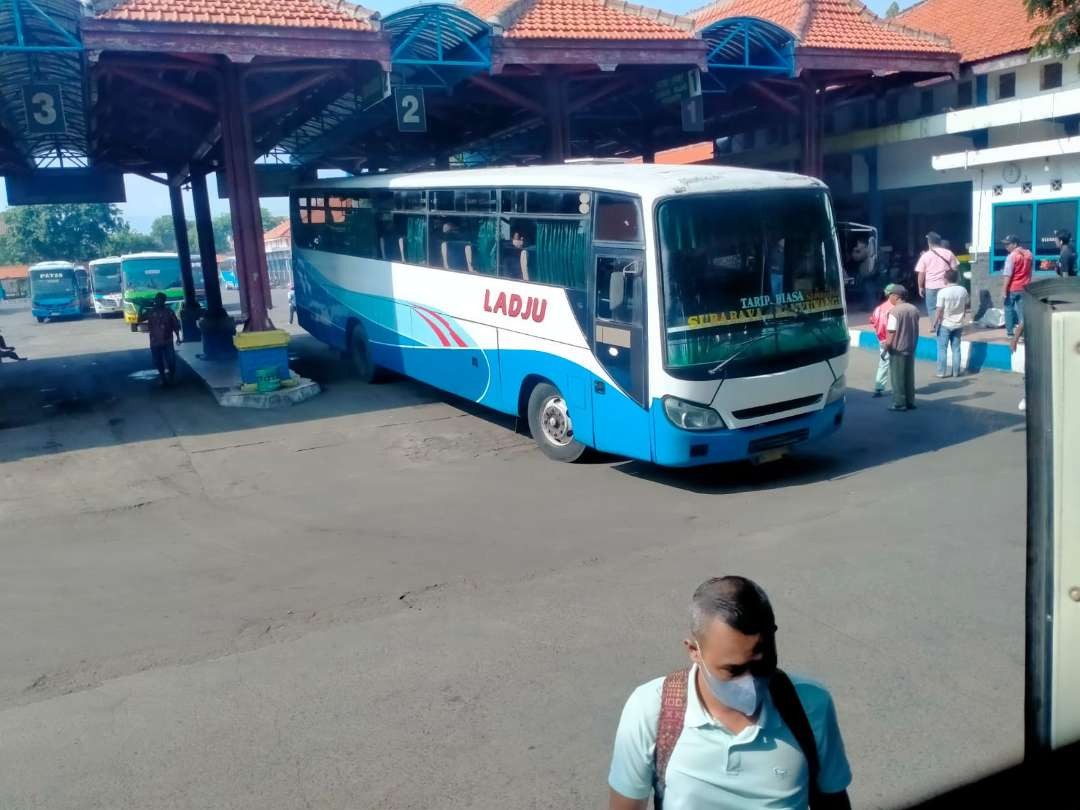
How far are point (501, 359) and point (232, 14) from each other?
247 inches

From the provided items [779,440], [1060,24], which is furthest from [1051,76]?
[779,440]

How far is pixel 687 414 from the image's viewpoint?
845 cm

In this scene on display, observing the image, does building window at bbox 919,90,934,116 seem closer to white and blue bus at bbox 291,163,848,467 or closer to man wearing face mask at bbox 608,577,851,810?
white and blue bus at bbox 291,163,848,467

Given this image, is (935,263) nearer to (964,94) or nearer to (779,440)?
(964,94)

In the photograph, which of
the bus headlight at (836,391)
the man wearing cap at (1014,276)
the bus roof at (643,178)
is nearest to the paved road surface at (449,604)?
the bus headlight at (836,391)

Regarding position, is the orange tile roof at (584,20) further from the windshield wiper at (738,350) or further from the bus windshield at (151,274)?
the bus windshield at (151,274)

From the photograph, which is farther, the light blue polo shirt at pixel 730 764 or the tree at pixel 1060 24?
the tree at pixel 1060 24

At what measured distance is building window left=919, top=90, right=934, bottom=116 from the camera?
67.1ft

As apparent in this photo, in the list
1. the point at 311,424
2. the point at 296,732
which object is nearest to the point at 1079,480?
the point at 296,732

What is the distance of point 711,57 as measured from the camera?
16.9 metres

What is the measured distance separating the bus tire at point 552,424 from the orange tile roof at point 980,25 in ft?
40.2

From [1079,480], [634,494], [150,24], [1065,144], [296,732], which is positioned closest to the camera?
[1079,480]

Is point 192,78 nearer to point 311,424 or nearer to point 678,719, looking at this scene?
point 311,424

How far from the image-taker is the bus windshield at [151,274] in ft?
112
